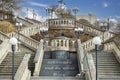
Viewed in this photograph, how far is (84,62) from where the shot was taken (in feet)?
82.3

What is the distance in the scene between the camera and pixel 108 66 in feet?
87.0

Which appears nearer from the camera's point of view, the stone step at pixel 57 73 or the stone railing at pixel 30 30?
the stone step at pixel 57 73

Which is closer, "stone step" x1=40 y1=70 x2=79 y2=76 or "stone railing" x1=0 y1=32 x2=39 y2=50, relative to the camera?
"stone step" x1=40 y1=70 x2=79 y2=76

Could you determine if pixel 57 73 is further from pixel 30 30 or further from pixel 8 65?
pixel 30 30

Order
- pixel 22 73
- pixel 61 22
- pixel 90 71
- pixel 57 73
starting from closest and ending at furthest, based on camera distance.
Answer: pixel 22 73 → pixel 90 71 → pixel 57 73 → pixel 61 22

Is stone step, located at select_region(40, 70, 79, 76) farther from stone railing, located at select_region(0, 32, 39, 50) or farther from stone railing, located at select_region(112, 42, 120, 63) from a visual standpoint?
stone railing, located at select_region(0, 32, 39, 50)

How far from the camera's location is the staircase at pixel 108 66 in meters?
25.0

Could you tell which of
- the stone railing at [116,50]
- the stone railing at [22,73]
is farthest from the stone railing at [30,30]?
the stone railing at [22,73]

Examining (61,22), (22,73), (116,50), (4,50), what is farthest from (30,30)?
(22,73)

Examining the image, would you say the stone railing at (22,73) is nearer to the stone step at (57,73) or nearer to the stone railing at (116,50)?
the stone step at (57,73)

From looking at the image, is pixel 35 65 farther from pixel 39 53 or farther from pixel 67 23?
pixel 67 23

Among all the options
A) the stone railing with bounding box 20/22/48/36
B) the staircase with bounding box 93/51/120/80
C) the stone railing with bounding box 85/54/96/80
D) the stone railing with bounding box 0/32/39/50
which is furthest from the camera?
the stone railing with bounding box 20/22/48/36

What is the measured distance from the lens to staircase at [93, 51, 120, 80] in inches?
984

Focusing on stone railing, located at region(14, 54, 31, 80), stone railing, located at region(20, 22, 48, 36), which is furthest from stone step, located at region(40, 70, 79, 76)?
stone railing, located at region(20, 22, 48, 36)
